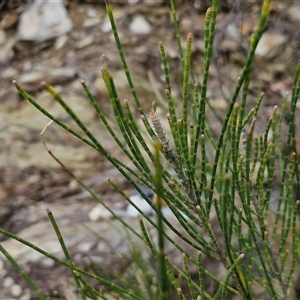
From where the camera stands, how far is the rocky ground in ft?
5.38

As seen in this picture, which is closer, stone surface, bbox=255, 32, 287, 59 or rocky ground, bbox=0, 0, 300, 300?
rocky ground, bbox=0, 0, 300, 300

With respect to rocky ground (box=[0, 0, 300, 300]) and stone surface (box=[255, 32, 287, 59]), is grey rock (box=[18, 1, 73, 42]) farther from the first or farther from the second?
stone surface (box=[255, 32, 287, 59])

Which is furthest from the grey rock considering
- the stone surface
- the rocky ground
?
the stone surface

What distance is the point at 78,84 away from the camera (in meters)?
2.38

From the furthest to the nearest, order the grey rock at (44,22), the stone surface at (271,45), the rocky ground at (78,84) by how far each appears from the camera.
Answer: the grey rock at (44,22), the stone surface at (271,45), the rocky ground at (78,84)

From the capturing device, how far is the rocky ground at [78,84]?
5.38 ft

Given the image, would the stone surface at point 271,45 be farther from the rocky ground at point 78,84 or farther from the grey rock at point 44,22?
the grey rock at point 44,22

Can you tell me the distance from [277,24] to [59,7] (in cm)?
123

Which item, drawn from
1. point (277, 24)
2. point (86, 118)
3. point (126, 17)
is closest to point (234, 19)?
point (277, 24)

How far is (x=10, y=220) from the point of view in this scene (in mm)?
1806

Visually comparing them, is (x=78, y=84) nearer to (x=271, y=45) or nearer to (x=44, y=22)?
(x=44, y=22)

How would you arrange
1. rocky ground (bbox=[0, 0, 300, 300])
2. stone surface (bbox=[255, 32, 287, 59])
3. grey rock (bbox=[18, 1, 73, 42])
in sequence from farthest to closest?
grey rock (bbox=[18, 1, 73, 42]), stone surface (bbox=[255, 32, 287, 59]), rocky ground (bbox=[0, 0, 300, 300])

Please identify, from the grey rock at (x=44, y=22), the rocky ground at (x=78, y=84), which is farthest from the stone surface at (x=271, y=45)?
the grey rock at (x=44, y=22)

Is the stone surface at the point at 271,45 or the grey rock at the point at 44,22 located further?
the grey rock at the point at 44,22
